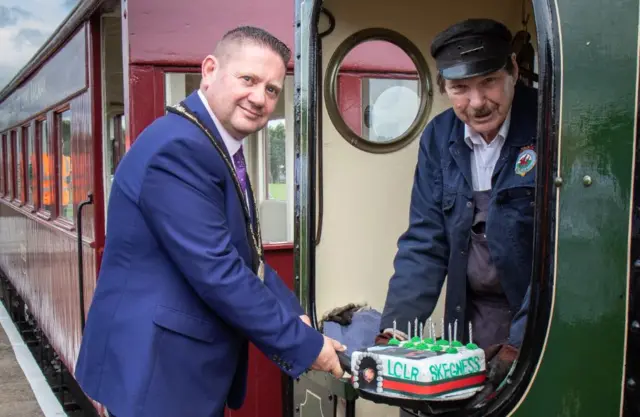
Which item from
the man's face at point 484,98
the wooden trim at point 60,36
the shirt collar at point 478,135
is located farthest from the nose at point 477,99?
the wooden trim at point 60,36

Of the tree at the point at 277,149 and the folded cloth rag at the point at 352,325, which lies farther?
the tree at the point at 277,149

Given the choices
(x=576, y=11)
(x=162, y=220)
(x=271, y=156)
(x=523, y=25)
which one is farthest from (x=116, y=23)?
(x=576, y=11)

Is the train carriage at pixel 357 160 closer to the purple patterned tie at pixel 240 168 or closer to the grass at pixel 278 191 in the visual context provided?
the grass at pixel 278 191

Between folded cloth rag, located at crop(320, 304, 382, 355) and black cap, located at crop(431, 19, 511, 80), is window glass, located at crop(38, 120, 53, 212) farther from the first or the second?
black cap, located at crop(431, 19, 511, 80)

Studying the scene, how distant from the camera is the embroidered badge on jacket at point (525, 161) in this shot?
6.18 feet

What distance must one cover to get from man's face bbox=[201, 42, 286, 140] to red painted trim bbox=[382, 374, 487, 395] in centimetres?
85

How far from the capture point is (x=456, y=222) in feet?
7.16

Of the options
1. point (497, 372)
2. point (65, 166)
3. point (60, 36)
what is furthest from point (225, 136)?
point (65, 166)

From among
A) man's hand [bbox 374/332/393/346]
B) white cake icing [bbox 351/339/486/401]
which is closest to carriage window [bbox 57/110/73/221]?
man's hand [bbox 374/332/393/346]

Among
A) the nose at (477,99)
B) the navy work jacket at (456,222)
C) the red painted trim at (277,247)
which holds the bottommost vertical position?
the red painted trim at (277,247)

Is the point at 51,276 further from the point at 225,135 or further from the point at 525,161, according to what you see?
the point at 525,161

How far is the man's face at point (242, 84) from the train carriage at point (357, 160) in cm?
32

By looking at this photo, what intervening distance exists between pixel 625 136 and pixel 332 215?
172cm

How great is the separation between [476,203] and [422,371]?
708mm
